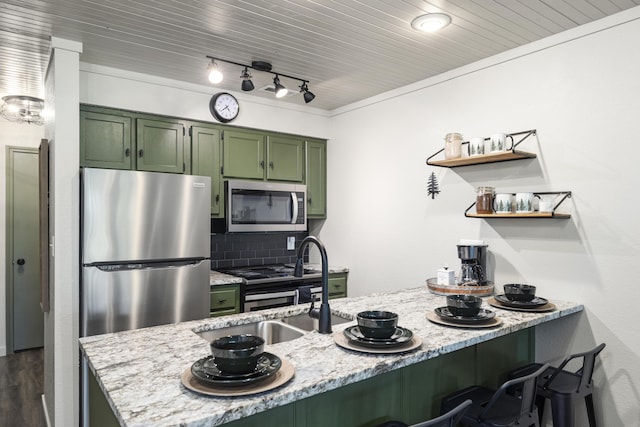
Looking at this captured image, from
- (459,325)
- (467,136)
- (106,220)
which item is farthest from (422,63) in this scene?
(106,220)

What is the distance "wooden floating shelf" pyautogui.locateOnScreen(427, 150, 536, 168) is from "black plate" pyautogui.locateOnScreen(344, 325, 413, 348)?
1.39 metres

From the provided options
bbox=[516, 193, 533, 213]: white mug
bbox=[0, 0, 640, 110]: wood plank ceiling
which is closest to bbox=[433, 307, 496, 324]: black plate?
bbox=[516, 193, 533, 213]: white mug

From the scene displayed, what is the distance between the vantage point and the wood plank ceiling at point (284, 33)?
2123 millimetres

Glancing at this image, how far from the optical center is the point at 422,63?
292cm

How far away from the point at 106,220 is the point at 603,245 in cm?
285

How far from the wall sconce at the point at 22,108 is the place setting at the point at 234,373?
3.59m

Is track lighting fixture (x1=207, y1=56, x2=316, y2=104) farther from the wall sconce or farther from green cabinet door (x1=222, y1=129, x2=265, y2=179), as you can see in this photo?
the wall sconce

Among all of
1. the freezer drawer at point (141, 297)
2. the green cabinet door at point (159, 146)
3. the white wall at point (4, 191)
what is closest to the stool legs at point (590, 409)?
the freezer drawer at point (141, 297)

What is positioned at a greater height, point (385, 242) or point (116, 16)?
point (116, 16)

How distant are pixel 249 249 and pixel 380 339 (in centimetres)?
270

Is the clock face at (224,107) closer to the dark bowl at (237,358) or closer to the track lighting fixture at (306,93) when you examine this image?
the track lighting fixture at (306,93)

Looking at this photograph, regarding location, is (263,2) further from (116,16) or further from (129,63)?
(129,63)

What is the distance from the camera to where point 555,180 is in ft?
8.05

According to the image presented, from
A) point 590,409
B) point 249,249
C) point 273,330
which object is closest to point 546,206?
point 590,409
